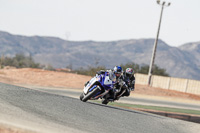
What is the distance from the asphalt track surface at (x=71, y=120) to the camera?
25.2 feet

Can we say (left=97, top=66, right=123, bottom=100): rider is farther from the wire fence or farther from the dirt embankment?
the wire fence

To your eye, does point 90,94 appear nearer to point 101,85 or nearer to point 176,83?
point 101,85

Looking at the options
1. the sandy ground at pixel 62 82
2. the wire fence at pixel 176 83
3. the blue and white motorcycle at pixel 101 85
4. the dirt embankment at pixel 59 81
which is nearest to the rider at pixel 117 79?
the blue and white motorcycle at pixel 101 85

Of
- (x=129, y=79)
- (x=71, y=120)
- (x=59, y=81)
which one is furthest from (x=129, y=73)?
(x=59, y=81)

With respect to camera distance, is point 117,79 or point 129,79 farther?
point 129,79

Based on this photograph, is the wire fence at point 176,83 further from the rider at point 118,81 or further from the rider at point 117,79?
the rider at point 117,79

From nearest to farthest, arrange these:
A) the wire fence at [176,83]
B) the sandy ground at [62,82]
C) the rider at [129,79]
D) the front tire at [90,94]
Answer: the front tire at [90,94]
the rider at [129,79]
the sandy ground at [62,82]
the wire fence at [176,83]

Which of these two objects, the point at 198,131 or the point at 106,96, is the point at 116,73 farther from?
the point at 198,131

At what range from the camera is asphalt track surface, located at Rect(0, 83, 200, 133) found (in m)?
7.69

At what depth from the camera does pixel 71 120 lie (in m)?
9.50

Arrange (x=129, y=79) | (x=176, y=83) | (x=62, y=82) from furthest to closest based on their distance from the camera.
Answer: (x=176, y=83) < (x=62, y=82) < (x=129, y=79)

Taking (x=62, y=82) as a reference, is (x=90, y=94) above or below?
above

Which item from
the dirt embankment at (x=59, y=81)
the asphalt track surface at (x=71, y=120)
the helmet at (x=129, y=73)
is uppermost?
the helmet at (x=129, y=73)

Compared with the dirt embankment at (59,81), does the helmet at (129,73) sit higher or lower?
higher
